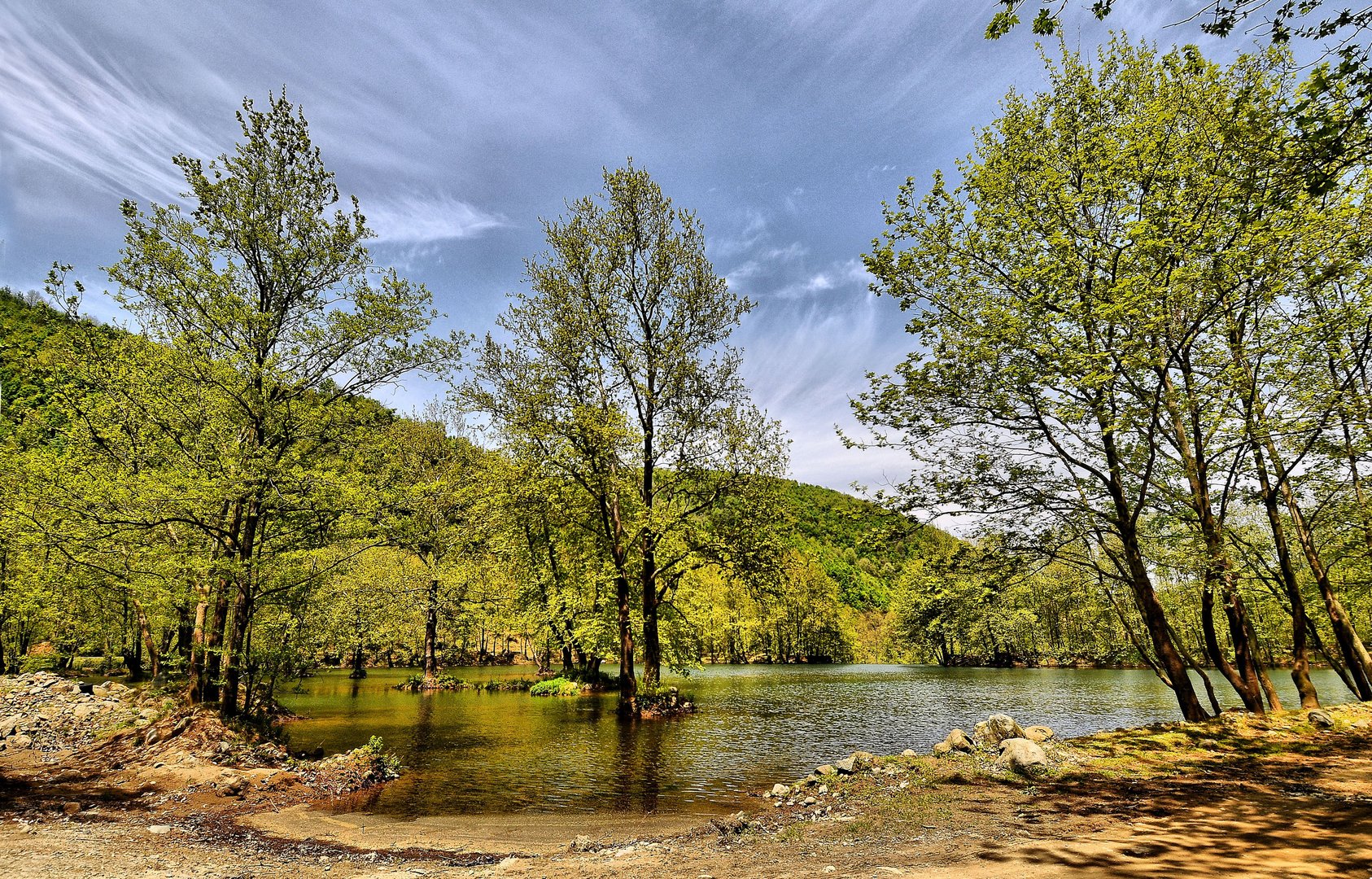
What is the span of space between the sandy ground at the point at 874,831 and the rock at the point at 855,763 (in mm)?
617

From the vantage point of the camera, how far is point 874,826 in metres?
9.07

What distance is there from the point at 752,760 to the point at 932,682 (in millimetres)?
38503

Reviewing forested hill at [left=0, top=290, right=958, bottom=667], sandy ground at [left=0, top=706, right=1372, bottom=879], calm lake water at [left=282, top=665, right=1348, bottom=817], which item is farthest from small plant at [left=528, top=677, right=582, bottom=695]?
sandy ground at [left=0, top=706, right=1372, bottom=879]

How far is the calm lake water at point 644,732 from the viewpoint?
13.9m

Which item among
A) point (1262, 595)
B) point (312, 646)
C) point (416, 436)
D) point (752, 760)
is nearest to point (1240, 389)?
point (1262, 595)

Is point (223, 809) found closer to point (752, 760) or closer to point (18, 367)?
point (752, 760)

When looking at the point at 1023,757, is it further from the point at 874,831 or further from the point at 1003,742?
the point at 874,831

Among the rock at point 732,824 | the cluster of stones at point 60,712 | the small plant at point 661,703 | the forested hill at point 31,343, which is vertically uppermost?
the forested hill at point 31,343

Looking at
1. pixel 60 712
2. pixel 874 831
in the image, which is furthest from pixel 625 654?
pixel 874 831

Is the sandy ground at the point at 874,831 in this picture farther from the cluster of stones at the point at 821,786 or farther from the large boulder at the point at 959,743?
the large boulder at the point at 959,743

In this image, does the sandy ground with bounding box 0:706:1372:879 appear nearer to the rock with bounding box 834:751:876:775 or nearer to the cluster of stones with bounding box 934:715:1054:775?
the rock with bounding box 834:751:876:775

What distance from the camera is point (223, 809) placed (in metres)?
11.6

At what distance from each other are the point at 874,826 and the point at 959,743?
6.80 meters

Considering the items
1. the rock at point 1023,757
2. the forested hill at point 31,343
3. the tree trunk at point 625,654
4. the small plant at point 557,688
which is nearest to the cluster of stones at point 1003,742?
the rock at point 1023,757
